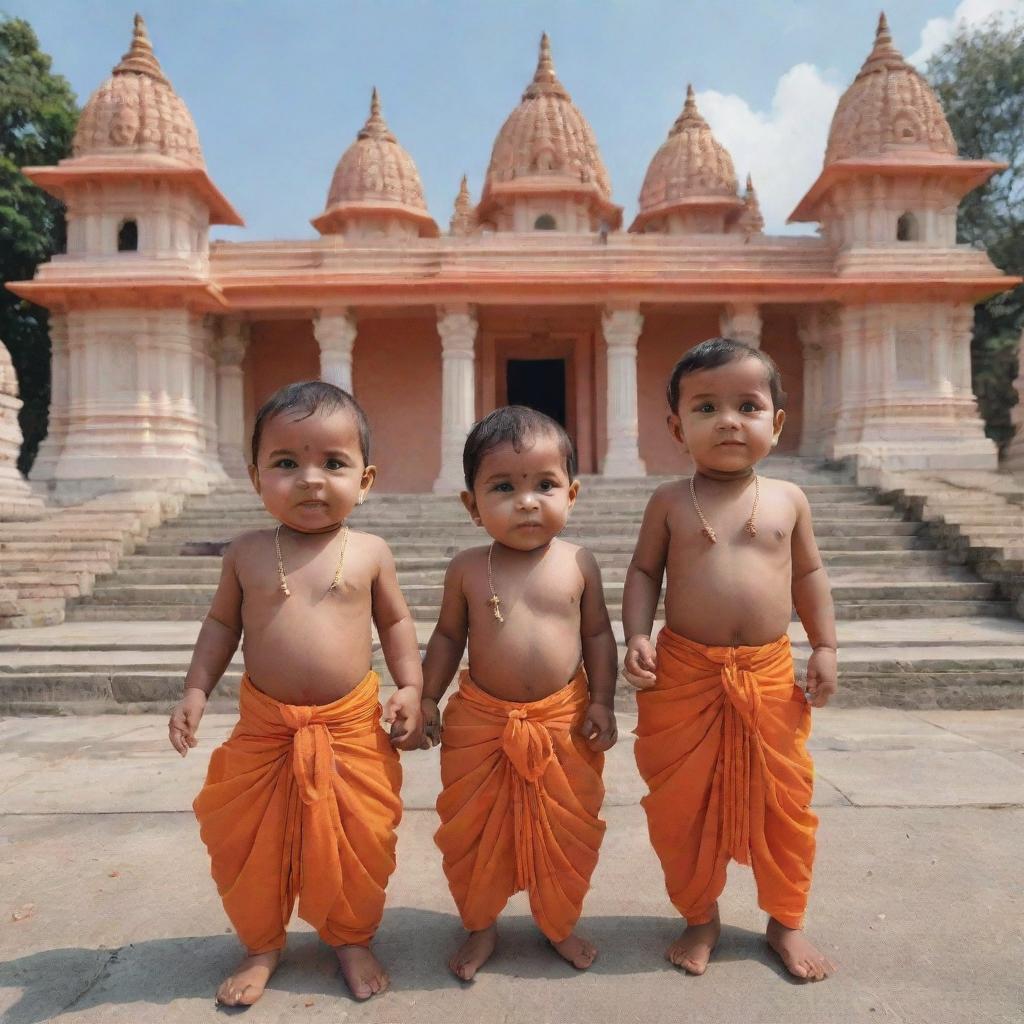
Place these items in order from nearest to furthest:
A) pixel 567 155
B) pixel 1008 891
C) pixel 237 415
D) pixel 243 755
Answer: pixel 243 755
pixel 1008 891
pixel 237 415
pixel 567 155

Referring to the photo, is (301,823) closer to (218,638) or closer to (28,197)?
(218,638)

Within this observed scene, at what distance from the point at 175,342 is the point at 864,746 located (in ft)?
38.4

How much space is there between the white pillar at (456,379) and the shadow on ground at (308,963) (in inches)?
410

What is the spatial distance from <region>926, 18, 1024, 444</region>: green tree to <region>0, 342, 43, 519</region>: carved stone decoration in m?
19.3

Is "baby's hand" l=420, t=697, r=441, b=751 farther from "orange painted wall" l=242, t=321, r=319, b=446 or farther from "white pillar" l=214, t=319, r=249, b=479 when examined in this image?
"orange painted wall" l=242, t=321, r=319, b=446

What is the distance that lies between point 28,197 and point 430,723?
20.2 m

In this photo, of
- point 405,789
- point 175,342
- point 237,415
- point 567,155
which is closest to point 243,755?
point 405,789

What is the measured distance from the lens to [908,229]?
13445mm

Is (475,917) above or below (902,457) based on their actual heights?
below

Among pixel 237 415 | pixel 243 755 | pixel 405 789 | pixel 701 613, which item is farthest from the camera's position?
pixel 237 415

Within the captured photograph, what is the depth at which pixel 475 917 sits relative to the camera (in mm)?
1804

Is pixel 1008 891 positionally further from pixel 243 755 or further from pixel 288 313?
pixel 288 313

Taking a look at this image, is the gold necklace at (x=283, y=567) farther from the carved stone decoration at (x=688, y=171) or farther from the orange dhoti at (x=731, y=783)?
the carved stone decoration at (x=688, y=171)

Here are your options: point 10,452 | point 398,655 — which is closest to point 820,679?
point 398,655
